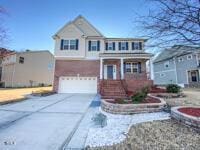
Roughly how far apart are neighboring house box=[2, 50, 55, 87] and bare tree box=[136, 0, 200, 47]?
25.9 meters

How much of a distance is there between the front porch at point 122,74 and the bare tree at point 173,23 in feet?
29.5

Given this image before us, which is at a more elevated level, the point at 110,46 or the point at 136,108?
the point at 110,46

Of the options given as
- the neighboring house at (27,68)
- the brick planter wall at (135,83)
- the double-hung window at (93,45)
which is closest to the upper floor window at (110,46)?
the double-hung window at (93,45)

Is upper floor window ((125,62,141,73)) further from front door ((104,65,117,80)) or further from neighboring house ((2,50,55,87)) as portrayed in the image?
neighboring house ((2,50,55,87))

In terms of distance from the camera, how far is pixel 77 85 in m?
18.6

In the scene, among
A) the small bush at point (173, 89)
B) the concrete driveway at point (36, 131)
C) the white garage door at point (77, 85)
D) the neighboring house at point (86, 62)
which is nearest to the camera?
the concrete driveway at point (36, 131)

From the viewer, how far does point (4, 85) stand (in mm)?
27250

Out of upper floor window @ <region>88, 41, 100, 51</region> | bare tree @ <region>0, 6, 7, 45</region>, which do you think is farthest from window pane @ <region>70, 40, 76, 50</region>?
bare tree @ <region>0, 6, 7, 45</region>

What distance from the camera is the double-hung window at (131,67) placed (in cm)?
1939

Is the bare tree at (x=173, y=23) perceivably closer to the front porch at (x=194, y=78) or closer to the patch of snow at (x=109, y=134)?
the patch of snow at (x=109, y=134)

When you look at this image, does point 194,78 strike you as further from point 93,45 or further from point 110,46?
point 93,45

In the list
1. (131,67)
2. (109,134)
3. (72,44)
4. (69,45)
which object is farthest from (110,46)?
(109,134)

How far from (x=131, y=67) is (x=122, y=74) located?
9.06 ft

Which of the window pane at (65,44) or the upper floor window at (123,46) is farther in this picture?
the upper floor window at (123,46)
